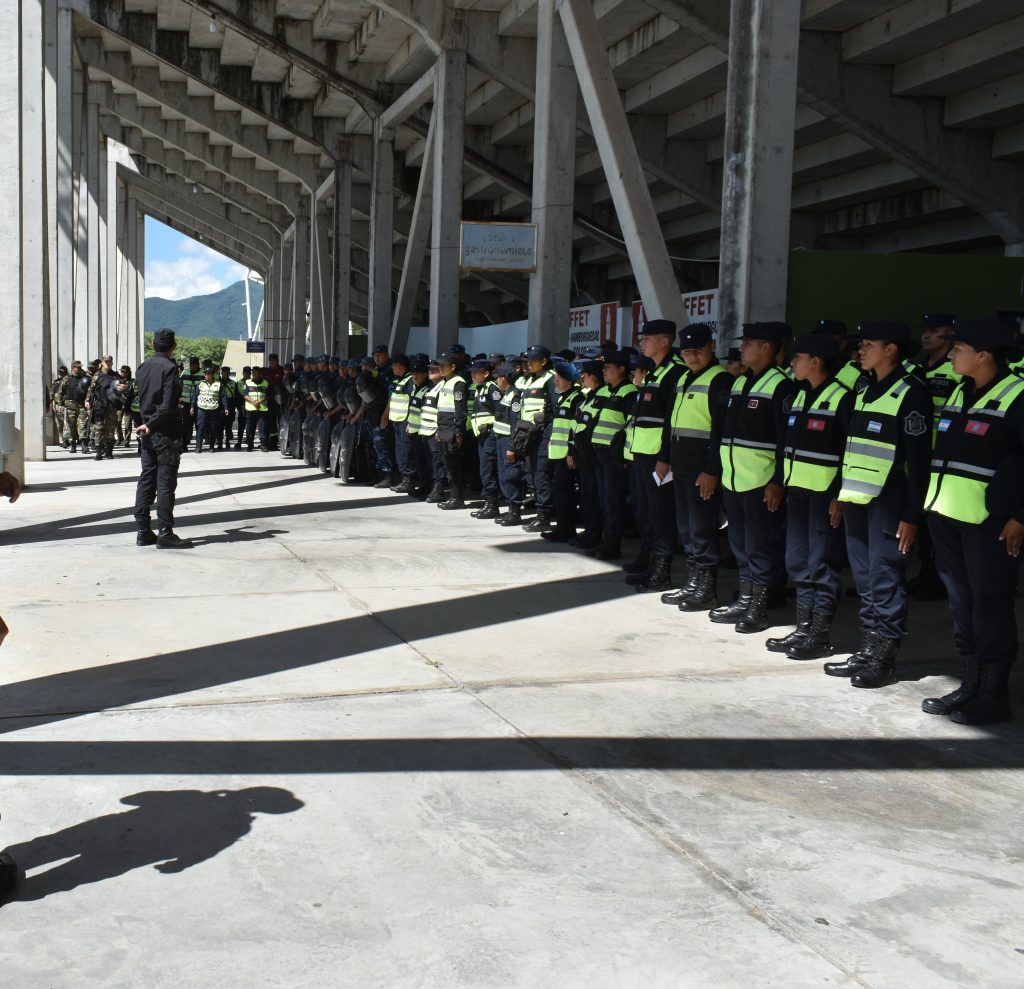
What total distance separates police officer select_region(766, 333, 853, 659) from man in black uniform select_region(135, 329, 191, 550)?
19.5ft

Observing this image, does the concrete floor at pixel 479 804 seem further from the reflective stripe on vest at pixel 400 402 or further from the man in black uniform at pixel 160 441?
the reflective stripe on vest at pixel 400 402

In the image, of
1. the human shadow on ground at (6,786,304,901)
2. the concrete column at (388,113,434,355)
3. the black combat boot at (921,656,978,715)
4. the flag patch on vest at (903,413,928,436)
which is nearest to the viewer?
the human shadow on ground at (6,786,304,901)

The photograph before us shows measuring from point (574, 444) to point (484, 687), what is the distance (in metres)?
5.33

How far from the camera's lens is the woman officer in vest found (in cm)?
592

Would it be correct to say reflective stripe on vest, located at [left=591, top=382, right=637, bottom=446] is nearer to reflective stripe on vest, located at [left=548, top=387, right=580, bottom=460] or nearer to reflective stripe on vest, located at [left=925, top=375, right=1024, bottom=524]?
reflective stripe on vest, located at [left=548, top=387, right=580, bottom=460]

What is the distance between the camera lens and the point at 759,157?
34.6 ft

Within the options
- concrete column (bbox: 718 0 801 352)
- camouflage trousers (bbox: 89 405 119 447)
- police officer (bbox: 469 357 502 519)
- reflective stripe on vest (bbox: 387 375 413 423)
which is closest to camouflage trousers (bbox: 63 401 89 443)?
camouflage trousers (bbox: 89 405 119 447)

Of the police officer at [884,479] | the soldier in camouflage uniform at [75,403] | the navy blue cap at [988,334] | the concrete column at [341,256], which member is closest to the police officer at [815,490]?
the police officer at [884,479]

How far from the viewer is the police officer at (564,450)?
11680 millimetres

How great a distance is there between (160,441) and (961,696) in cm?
753

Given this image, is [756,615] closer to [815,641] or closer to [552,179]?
[815,641]

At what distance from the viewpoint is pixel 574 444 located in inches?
452

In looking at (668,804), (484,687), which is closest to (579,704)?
(484,687)

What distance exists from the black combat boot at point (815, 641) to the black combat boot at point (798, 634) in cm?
3
